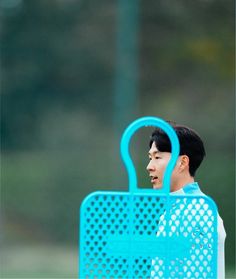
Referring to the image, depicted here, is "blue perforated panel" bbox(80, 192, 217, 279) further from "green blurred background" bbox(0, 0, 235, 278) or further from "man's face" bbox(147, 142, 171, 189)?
"green blurred background" bbox(0, 0, 235, 278)

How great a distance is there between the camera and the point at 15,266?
746cm

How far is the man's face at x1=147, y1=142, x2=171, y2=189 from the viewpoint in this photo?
283cm

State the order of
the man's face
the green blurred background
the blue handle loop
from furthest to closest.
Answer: the green blurred background
the man's face
the blue handle loop

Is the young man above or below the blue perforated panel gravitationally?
Answer: above

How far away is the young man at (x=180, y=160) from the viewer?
283 cm

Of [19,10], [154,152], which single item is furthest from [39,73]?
[154,152]

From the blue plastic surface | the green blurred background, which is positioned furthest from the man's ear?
the green blurred background

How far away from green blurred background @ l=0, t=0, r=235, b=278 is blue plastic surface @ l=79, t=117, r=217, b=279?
4529 mm

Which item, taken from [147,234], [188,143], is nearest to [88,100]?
[188,143]

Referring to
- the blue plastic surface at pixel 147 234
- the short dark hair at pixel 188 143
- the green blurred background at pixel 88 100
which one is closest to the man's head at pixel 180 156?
the short dark hair at pixel 188 143

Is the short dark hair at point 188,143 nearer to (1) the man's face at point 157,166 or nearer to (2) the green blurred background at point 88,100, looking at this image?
(1) the man's face at point 157,166

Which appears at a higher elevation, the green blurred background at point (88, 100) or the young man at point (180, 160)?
the green blurred background at point (88, 100)

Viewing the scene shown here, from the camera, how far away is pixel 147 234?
2492 mm

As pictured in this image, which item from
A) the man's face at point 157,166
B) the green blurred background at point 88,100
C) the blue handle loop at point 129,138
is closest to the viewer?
the blue handle loop at point 129,138
